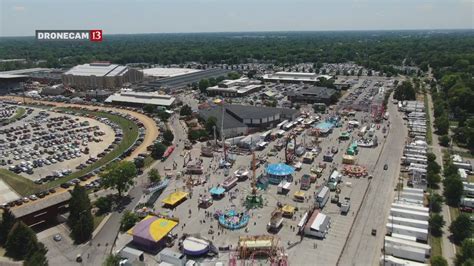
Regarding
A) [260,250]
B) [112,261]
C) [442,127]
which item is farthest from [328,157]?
[112,261]

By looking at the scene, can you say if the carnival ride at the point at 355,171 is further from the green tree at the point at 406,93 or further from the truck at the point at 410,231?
the green tree at the point at 406,93

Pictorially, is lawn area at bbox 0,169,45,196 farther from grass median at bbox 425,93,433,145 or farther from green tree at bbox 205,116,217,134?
grass median at bbox 425,93,433,145

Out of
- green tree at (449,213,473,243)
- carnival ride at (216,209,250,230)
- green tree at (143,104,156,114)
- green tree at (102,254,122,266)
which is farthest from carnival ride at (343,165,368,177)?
green tree at (143,104,156,114)

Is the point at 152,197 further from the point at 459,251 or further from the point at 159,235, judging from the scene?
the point at 459,251

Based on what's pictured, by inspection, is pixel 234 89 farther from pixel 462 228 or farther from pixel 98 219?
pixel 462 228

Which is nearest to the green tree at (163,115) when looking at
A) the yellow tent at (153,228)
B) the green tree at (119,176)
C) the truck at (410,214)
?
the green tree at (119,176)

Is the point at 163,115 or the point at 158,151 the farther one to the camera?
the point at 163,115
